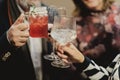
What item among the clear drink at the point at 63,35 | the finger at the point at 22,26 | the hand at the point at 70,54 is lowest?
the hand at the point at 70,54

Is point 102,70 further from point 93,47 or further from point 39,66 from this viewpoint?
point 39,66

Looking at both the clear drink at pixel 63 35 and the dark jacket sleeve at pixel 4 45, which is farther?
the dark jacket sleeve at pixel 4 45

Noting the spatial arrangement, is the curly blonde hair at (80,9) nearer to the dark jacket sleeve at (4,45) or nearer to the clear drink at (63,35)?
the clear drink at (63,35)

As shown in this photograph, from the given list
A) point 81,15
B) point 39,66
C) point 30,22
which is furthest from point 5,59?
point 81,15

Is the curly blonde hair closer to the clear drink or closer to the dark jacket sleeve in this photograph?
the clear drink

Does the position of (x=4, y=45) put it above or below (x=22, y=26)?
below

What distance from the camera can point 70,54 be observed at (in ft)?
4.08

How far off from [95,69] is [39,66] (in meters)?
0.26

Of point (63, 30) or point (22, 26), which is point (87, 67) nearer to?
point (63, 30)

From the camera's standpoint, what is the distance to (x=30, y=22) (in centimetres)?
119

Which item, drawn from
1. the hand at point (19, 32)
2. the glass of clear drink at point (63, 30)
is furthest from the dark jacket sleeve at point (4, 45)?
the glass of clear drink at point (63, 30)

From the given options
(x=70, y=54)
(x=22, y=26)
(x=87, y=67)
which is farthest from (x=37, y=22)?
(x=87, y=67)

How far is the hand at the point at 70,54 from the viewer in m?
1.22

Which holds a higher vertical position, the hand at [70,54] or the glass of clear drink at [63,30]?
the glass of clear drink at [63,30]
